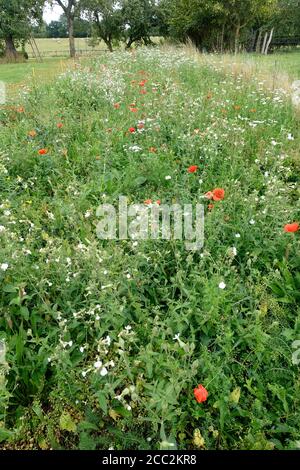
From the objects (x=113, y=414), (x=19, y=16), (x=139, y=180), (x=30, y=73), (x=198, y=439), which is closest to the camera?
(x=198, y=439)

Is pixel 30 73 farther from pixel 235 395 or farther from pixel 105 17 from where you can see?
pixel 105 17

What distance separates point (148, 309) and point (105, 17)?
3486 centimetres

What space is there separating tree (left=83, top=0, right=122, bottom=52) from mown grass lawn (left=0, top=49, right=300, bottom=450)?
31.7 m

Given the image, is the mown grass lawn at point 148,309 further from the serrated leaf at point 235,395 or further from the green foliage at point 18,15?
the green foliage at point 18,15

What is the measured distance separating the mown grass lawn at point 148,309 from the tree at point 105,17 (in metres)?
31.7

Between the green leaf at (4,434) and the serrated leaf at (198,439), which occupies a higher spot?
the serrated leaf at (198,439)

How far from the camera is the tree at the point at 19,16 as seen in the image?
27688 millimetres

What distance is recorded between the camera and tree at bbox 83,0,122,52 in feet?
99.3

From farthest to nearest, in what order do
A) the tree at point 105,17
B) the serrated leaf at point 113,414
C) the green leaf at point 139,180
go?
the tree at point 105,17 → the green leaf at point 139,180 → the serrated leaf at point 113,414

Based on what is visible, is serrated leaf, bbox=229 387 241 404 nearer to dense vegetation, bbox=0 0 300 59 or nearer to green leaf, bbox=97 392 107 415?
green leaf, bbox=97 392 107 415

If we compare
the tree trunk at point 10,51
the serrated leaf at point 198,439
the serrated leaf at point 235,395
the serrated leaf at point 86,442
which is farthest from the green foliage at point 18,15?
the serrated leaf at point 198,439

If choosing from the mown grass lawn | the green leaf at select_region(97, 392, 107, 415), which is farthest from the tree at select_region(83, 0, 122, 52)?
the green leaf at select_region(97, 392, 107, 415)

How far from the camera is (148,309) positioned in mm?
2508

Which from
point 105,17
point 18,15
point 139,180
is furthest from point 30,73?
point 105,17
